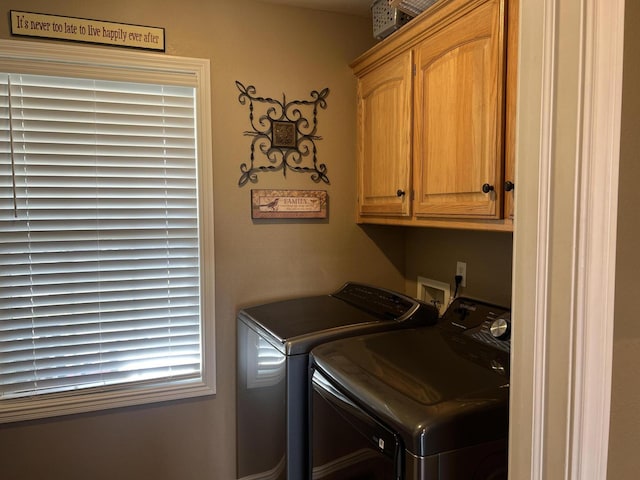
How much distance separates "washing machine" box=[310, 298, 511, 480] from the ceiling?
56.7 inches

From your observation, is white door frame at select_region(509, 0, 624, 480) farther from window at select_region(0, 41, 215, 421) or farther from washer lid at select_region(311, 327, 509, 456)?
window at select_region(0, 41, 215, 421)

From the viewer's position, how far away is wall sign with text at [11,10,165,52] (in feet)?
5.78

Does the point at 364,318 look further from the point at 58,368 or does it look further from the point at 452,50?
the point at 58,368

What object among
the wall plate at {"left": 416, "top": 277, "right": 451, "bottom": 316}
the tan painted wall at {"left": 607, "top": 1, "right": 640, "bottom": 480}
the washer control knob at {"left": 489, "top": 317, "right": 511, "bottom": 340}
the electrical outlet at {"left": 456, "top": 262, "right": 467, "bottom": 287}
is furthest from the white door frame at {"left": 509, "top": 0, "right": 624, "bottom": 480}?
the wall plate at {"left": 416, "top": 277, "right": 451, "bottom": 316}

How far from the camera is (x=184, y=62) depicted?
1965 mm

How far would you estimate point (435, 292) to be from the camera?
87.6 inches

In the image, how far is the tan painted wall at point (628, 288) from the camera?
0.60 meters

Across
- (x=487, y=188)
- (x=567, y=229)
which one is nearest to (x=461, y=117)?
(x=487, y=188)

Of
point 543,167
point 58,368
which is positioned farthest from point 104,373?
point 543,167

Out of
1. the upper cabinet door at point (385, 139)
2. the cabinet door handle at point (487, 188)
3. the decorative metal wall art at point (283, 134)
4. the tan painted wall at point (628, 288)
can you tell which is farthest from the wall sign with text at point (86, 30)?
the tan painted wall at point (628, 288)

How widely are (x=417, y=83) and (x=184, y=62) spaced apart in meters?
0.97

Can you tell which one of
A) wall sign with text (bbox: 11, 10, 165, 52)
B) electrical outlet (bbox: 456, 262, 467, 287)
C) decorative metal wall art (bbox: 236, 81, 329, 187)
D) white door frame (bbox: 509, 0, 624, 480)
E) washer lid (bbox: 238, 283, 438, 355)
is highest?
wall sign with text (bbox: 11, 10, 165, 52)

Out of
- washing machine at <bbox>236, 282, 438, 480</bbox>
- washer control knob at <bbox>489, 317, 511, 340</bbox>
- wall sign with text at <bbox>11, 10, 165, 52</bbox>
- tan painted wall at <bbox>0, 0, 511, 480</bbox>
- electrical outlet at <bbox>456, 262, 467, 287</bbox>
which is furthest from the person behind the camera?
electrical outlet at <bbox>456, 262, 467, 287</bbox>

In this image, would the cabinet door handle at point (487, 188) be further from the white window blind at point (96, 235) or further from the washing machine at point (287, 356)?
the white window blind at point (96, 235)
